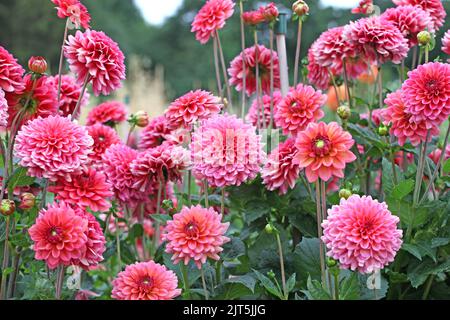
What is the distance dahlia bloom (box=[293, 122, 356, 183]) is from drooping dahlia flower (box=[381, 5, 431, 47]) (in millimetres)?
588

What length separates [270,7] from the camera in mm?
1733

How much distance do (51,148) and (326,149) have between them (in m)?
0.55

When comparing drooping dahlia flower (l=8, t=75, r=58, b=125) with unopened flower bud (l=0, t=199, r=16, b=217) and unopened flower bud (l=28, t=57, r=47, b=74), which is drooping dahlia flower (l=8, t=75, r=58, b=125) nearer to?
unopened flower bud (l=28, t=57, r=47, b=74)

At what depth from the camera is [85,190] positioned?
4.67 ft

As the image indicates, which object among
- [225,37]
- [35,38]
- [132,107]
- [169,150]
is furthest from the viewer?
[225,37]

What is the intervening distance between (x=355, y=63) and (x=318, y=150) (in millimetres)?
780

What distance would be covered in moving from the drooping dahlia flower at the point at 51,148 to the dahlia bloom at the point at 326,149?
47 centimetres

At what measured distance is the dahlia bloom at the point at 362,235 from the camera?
115 centimetres

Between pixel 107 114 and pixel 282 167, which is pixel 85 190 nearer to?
pixel 282 167

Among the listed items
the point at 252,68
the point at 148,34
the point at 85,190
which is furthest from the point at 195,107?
the point at 148,34

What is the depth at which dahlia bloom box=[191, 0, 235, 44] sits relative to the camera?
1714 millimetres

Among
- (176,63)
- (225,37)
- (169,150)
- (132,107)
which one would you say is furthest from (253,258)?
(176,63)

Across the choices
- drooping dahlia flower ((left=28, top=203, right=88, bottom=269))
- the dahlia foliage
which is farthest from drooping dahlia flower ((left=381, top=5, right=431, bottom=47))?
drooping dahlia flower ((left=28, top=203, right=88, bottom=269))
